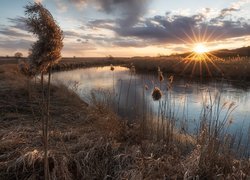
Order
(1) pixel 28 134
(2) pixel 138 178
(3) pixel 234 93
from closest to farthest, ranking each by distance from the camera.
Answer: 1. (2) pixel 138 178
2. (1) pixel 28 134
3. (3) pixel 234 93

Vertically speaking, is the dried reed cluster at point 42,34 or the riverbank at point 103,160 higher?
the dried reed cluster at point 42,34

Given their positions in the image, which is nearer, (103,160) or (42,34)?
(42,34)

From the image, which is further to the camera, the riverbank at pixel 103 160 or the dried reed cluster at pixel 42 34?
the riverbank at pixel 103 160

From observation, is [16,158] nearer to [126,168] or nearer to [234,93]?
[126,168]

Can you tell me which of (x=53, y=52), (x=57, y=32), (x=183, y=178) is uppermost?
(x=57, y=32)

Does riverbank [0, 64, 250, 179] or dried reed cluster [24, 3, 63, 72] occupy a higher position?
dried reed cluster [24, 3, 63, 72]

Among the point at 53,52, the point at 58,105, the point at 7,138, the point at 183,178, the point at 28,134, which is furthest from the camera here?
the point at 58,105

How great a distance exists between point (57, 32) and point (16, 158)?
2.57m

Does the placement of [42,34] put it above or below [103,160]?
above

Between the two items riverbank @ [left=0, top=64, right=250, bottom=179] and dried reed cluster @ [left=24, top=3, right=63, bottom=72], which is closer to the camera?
dried reed cluster @ [left=24, top=3, right=63, bottom=72]

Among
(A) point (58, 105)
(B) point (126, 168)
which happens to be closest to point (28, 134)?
(B) point (126, 168)

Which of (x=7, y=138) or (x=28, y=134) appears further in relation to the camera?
(x=28, y=134)

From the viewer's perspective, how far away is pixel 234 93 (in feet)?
44.8

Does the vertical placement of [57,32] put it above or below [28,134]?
above
